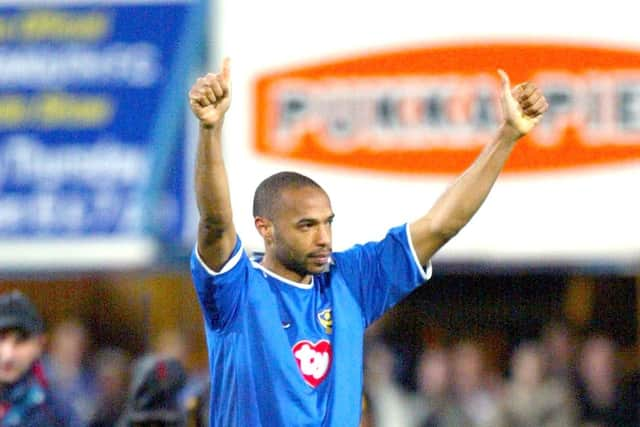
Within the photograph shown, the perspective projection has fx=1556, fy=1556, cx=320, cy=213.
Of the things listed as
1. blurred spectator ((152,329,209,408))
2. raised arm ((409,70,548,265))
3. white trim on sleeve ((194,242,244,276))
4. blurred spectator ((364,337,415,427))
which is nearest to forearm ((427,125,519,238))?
raised arm ((409,70,548,265))

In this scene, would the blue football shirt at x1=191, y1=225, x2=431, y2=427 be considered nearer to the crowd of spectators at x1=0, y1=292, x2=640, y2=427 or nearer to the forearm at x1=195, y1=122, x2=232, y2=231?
the forearm at x1=195, y1=122, x2=232, y2=231

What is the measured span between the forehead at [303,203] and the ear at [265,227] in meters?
0.07

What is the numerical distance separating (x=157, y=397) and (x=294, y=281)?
1.49 meters

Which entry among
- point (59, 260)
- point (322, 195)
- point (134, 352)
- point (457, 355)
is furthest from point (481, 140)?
point (322, 195)

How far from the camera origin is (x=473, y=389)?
11891 millimetres

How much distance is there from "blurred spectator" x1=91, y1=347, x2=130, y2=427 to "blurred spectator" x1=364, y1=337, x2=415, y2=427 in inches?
73.9

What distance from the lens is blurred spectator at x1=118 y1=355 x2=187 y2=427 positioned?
6691 millimetres

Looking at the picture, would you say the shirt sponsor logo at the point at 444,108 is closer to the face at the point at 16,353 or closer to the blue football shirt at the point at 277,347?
the face at the point at 16,353

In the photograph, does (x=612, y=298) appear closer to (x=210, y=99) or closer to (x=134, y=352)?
(x=134, y=352)

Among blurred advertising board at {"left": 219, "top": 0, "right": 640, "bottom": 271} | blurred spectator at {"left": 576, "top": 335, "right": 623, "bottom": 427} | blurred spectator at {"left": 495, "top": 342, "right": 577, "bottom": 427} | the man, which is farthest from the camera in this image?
blurred spectator at {"left": 495, "top": 342, "right": 577, "bottom": 427}

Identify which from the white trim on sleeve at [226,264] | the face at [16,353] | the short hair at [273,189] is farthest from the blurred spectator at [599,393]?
the white trim on sleeve at [226,264]

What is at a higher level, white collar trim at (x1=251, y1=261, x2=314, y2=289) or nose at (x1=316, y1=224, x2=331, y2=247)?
nose at (x1=316, y1=224, x2=331, y2=247)

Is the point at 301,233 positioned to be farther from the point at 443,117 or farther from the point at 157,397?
the point at 443,117

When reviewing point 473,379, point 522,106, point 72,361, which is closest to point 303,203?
point 522,106
